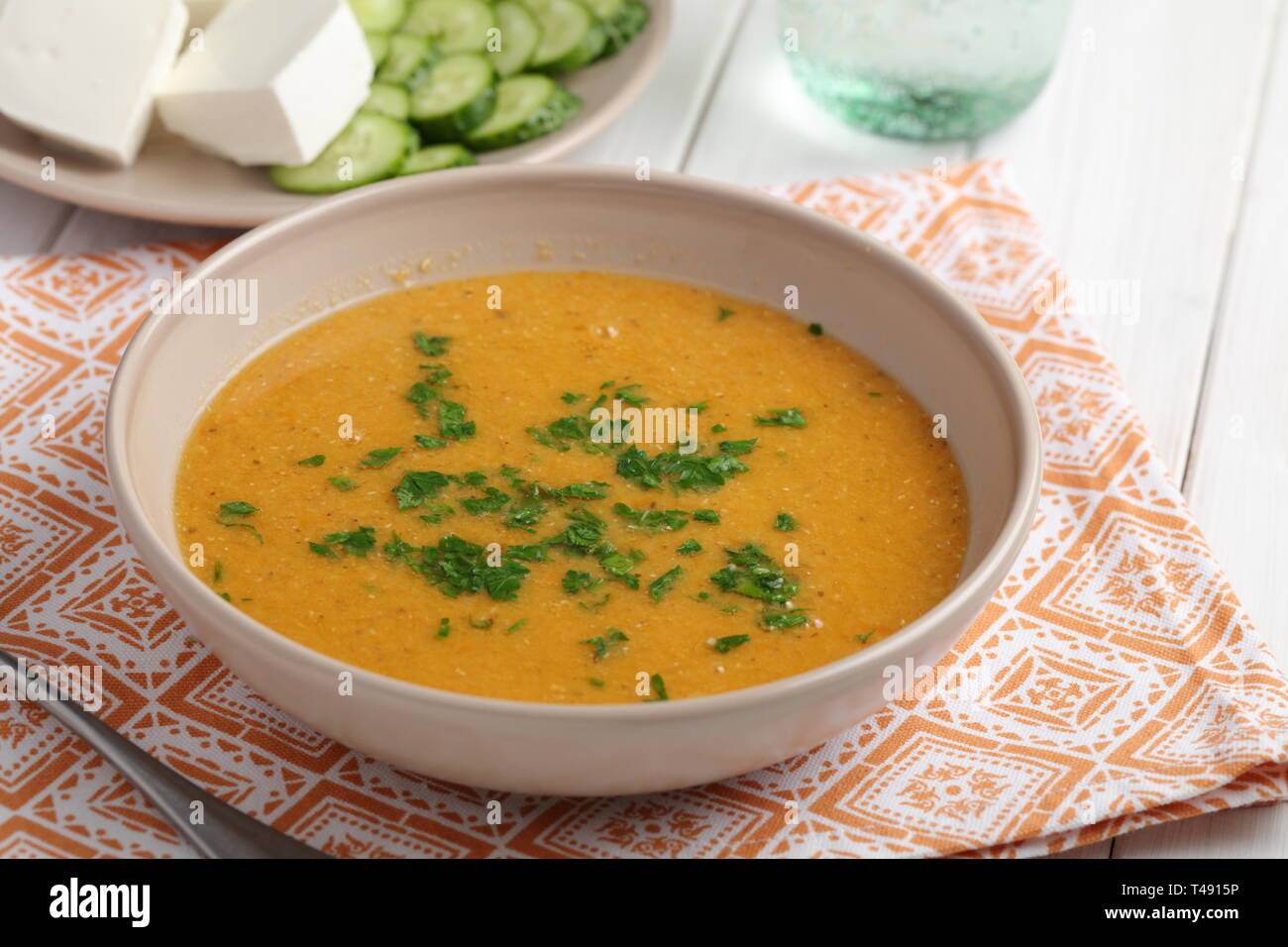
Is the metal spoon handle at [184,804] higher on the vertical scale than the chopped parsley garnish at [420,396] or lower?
lower

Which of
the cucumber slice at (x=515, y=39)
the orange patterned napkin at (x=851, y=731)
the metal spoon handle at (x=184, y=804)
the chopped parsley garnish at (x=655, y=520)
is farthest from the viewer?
the cucumber slice at (x=515, y=39)

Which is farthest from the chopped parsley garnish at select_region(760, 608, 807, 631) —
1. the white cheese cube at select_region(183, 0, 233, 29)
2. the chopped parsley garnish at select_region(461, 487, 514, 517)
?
the white cheese cube at select_region(183, 0, 233, 29)

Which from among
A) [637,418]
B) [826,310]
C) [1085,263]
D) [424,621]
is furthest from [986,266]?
[424,621]

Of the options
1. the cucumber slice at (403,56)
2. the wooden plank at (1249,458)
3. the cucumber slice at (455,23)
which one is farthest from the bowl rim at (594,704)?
the cucumber slice at (455,23)

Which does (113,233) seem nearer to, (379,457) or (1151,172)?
(379,457)

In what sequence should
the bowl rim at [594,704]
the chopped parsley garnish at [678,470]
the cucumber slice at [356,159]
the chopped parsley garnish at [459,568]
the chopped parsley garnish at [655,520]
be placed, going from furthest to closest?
the cucumber slice at [356,159], the chopped parsley garnish at [678,470], the chopped parsley garnish at [655,520], the chopped parsley garnish at [459,568], the bowl rim at [594,704]

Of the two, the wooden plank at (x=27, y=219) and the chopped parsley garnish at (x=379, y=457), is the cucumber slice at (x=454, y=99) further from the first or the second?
the chopped parsley garnish at (x=379, y=457)
